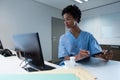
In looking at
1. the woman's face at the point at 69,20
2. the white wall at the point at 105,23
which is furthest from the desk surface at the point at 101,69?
the white wall at the point at 105,23

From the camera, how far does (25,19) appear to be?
150 inches

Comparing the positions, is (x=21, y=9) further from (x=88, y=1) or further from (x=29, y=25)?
(x=88, y=1)

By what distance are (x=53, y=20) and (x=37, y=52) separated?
3.95 m

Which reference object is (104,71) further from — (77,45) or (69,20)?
(69,20)

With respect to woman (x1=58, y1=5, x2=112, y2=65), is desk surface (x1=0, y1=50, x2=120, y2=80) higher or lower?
lower

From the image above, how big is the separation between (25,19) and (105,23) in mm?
2866

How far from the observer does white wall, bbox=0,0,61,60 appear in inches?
131

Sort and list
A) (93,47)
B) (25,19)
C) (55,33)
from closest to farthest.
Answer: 1. (93,47)
2. (25,19)
3. (55,33)

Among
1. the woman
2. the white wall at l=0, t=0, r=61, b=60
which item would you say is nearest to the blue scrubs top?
the woman

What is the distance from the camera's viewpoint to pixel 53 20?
478 centimetres

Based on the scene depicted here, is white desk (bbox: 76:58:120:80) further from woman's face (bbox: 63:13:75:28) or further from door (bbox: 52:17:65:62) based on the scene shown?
door (bbox: 52:17:65:62)

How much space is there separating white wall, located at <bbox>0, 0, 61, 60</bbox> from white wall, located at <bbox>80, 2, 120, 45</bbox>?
4.66 ft

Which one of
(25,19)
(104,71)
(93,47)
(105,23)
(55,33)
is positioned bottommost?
(104,71)

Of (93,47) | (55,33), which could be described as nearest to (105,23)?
(55,33)
